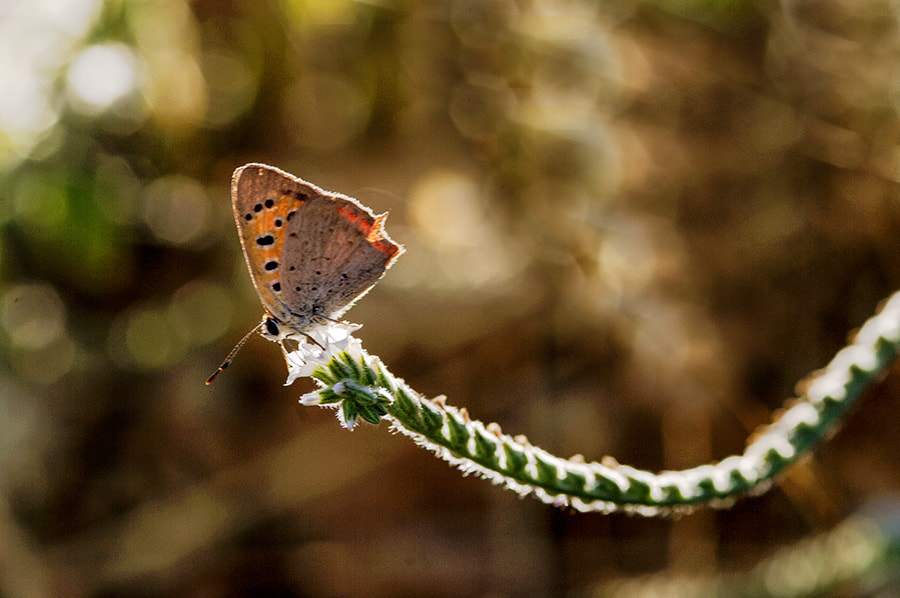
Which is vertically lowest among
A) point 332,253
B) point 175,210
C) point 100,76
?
point 332,253

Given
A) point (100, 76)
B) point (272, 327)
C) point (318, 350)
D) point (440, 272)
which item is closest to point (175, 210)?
point (100, 76)

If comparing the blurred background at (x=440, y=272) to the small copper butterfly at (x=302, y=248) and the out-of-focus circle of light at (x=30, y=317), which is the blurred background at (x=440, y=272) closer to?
the out-of-focus circle of light at (x=30, y=317)

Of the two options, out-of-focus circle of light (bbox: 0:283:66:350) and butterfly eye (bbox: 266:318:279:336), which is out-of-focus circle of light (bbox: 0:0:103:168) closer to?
out-of-focus circle of light (bbox: 0:283:66:350)

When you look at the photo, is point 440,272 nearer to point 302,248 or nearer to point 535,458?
point 302,248

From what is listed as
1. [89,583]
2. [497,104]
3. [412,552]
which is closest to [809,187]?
[497,104]

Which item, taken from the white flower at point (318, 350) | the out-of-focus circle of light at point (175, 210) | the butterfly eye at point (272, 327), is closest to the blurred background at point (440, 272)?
the out-of-focus circle of light at point (175, 210)
